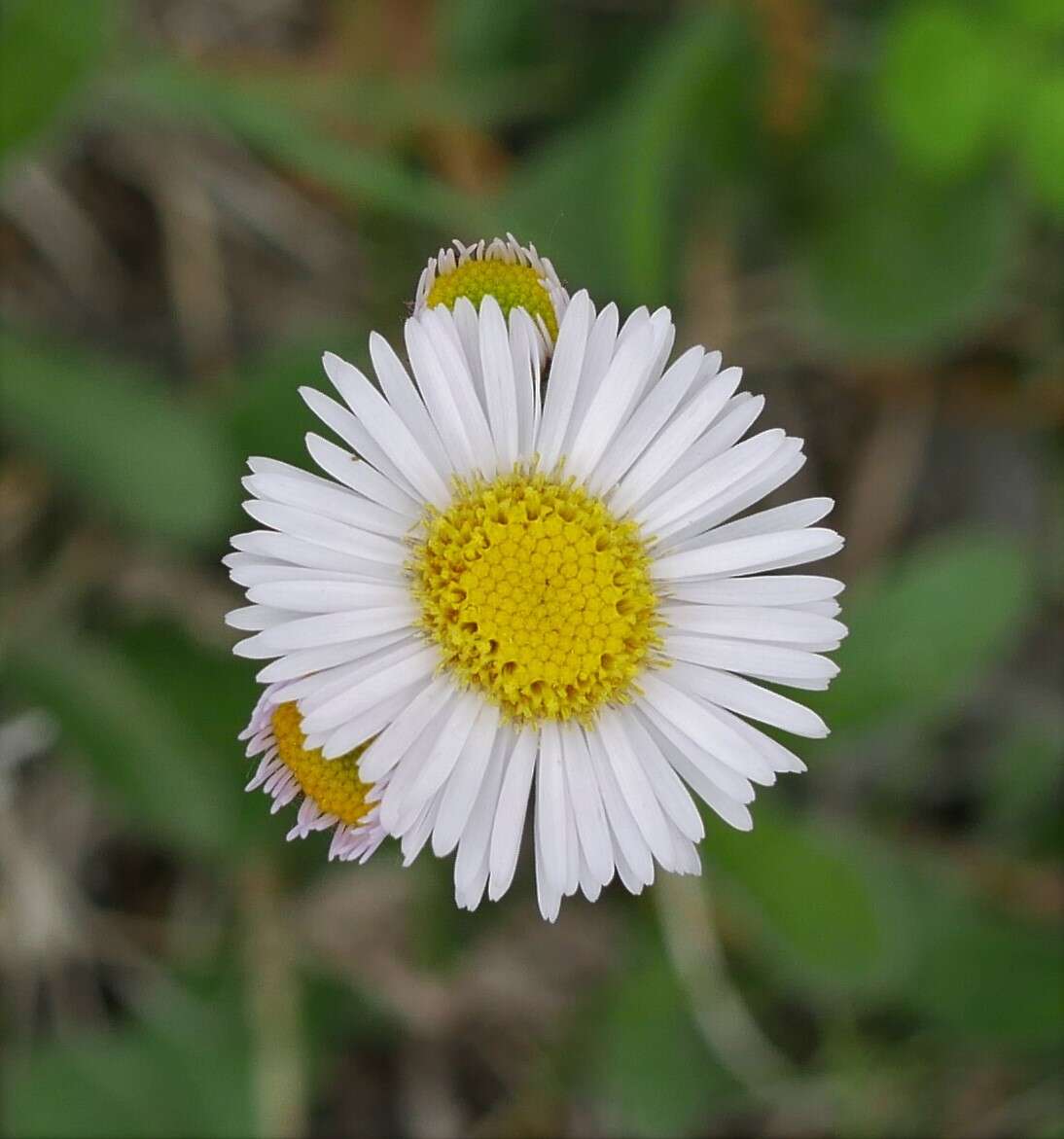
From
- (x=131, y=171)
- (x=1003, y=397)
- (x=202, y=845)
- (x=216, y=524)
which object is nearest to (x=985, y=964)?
(x=1003, y=397)

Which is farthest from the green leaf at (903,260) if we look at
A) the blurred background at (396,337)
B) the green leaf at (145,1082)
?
the green leaf at (145,1082)

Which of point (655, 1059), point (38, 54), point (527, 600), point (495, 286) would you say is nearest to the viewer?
point (495, 286)

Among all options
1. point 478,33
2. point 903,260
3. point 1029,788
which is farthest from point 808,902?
point 478,33

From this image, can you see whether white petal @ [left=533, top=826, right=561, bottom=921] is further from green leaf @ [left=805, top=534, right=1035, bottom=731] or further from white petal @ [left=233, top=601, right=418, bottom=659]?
green leaf @ [left=805, top=534, right=1035, bottom=731]

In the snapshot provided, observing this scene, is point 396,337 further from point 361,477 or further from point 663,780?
point 663,780

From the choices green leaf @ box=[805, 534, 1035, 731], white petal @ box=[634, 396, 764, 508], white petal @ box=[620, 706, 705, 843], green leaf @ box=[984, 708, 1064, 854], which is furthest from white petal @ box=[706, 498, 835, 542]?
green leaf @ box=[984, 708, 1064, 854]

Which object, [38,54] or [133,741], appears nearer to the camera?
[38,54]
